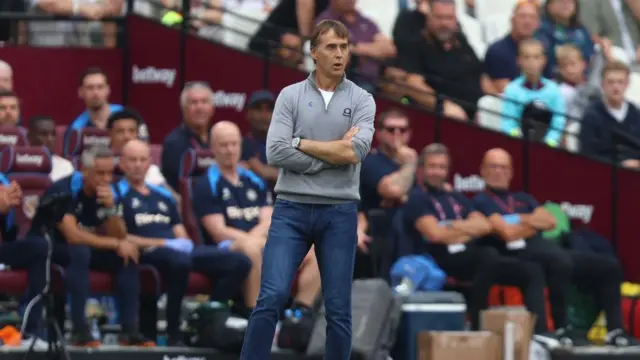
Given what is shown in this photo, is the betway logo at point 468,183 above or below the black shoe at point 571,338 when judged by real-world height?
above

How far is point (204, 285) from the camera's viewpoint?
41.9ft

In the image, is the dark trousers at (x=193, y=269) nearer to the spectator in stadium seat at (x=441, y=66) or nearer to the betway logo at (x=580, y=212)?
the spectator in stadium seat at (x=441, y=66)

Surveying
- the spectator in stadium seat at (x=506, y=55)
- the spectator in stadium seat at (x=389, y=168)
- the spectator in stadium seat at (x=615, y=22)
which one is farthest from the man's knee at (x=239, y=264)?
the spectator in stadium seat at (x=615, y=22)

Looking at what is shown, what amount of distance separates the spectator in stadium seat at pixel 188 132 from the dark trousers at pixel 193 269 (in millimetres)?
1203

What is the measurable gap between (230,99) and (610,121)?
142 inches

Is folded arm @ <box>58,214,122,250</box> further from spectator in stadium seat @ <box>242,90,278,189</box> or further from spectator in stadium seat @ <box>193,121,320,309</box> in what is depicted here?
spectator in stadium seat @ <box>242,90,278,189</box>

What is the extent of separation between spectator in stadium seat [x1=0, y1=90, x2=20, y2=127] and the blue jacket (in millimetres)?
4721

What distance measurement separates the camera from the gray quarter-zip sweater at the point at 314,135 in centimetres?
918

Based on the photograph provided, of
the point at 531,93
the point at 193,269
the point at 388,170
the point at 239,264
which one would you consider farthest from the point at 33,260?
the point at 531,93

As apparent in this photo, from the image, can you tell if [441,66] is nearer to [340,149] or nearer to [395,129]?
[395,129]

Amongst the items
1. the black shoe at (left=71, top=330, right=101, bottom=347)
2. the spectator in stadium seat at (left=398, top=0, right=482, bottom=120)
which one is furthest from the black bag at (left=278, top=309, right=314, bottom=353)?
the spectator in stadium seat at (left=398, top=0, right=482, bottom=120)

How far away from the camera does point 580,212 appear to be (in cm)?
1542

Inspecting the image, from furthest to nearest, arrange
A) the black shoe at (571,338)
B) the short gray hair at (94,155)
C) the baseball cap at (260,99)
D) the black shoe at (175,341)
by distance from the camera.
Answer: the baseball cap at (260,99) → the black shoe at (571,338) → the short gray hair at (94,155) → the black shoe at (175,341)

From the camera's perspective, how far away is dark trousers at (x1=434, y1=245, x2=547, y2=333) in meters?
13.5
